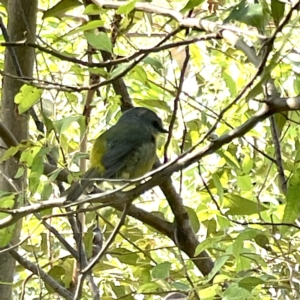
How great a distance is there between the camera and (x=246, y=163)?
207 cm

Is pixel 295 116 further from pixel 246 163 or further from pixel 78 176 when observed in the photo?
pixel 78 176

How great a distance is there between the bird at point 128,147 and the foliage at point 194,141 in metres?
0.08

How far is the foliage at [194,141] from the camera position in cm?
142

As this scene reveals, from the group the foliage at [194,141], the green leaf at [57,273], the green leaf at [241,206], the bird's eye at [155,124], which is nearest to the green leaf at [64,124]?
the foliage at [194,141]

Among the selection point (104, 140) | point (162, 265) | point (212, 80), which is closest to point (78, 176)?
point (162, 265)

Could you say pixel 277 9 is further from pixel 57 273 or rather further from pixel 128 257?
pixel 57 273

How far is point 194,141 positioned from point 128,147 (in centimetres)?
42

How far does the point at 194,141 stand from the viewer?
2.19m

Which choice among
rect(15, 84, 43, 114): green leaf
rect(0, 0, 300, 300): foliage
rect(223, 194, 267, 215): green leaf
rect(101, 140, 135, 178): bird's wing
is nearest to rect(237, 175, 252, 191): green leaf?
rect(0, 0, 300, 300): foliage

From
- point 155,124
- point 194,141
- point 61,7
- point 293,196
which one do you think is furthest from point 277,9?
point 155,124

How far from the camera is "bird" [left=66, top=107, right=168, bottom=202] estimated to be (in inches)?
94.0

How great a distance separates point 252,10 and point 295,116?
793mm

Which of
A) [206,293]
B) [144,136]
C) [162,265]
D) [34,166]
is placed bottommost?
[206,293]

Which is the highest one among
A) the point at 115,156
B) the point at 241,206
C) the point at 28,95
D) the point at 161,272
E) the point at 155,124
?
the point at 155,124
